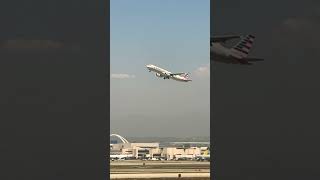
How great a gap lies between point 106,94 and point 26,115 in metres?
1.55
